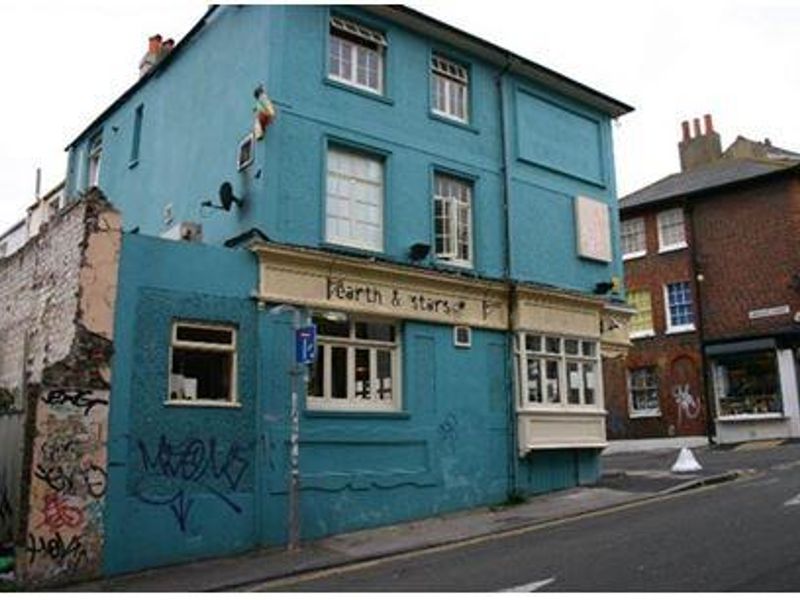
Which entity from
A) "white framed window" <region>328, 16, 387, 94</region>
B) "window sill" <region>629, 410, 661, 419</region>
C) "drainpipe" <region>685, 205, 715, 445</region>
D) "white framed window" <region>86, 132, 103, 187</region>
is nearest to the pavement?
"white framed window" <region>328, 16, 387, 94</region>

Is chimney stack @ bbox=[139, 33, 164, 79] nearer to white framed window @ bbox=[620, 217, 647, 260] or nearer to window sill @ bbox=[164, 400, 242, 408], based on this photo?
window sill @ bbox=[164, 400, 242, 408]

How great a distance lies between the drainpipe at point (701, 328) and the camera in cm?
2778

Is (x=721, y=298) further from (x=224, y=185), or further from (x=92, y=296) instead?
(x=92, y=296)

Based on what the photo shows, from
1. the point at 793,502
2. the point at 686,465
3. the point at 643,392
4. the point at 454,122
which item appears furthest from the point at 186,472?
the point at 643,392

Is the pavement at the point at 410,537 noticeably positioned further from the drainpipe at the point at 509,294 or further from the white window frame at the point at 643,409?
the white window frame at the point at 643,409

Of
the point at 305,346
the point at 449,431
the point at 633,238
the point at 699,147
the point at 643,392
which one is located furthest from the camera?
the point at 699,147

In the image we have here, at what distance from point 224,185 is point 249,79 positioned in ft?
6.31

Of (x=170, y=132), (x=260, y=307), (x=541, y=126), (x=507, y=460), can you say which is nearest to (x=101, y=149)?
(x=170, y=132)

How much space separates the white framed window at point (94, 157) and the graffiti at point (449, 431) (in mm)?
10098

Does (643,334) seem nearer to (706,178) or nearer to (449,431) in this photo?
(706,178)

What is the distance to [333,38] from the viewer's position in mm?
15102

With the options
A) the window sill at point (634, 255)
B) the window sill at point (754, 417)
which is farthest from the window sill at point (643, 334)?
the window sill at point (754, 417)

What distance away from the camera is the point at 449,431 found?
15047mm

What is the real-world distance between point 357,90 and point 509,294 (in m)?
4.78
